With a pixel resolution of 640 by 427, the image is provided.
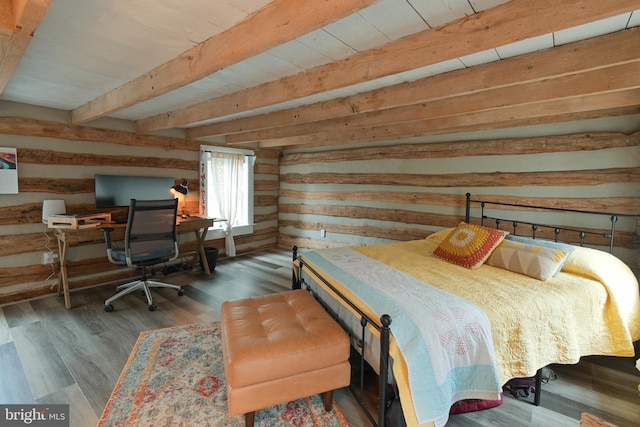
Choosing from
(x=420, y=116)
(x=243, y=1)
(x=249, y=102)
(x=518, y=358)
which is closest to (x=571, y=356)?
(x=518, y=358)

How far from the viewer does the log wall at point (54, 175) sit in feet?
10.4

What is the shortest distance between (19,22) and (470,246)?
3.26 metres

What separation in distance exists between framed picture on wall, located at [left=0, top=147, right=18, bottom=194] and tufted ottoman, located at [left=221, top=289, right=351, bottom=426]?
308 centimetres

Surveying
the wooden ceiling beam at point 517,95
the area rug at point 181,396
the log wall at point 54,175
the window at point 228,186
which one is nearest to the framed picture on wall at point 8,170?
the log wall at point 54,175

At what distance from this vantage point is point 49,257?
11.2 ft

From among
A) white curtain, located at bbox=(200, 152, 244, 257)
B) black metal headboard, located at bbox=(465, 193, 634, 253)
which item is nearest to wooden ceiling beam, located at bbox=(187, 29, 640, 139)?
black metal headboard, located at bbox=(465, 193, 634, 253)

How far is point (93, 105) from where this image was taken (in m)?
2.97

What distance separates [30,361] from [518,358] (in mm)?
3379

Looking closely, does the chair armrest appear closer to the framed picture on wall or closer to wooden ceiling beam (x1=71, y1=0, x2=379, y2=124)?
the framed picture on wall

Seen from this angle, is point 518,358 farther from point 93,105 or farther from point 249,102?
point 93,105

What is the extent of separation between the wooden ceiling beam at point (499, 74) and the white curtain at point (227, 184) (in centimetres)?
243

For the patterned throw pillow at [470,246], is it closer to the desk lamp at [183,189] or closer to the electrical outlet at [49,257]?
the desk lamp at [183,189]

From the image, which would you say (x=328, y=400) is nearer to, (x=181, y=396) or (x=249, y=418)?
(x=249, y=418)

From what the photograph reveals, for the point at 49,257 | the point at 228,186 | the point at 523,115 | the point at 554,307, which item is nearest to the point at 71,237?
the point at 49,257
